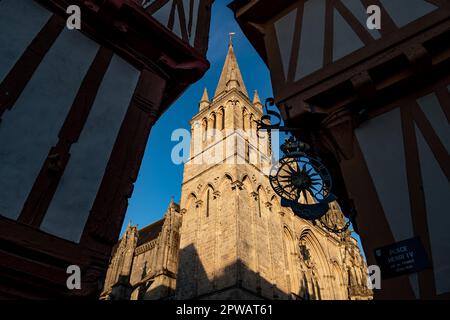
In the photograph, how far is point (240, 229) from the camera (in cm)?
1441

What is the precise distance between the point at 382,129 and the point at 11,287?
4.03 m

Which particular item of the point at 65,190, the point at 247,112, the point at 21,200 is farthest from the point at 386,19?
the point at 247,112

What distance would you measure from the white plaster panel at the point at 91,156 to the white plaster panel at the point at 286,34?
2197 millimetres

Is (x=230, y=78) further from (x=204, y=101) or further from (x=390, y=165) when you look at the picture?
(x=390, y=165)

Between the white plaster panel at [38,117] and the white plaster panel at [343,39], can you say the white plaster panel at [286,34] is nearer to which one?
the white plaster panel at [343,39]

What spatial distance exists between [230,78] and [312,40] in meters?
17.7

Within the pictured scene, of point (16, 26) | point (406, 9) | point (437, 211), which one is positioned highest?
point (406, 9)

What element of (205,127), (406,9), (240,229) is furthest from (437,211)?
(205,127)

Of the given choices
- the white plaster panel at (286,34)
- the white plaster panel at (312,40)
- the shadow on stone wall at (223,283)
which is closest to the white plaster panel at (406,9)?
the white plaster panel at (312,40)

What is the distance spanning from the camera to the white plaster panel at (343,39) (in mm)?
4449

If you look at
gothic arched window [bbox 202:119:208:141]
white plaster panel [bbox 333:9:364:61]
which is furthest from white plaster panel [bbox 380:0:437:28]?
gothic arched window [bbox 202:119:208:141]

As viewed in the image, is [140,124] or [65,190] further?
[140,124]

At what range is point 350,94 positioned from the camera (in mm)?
4375
